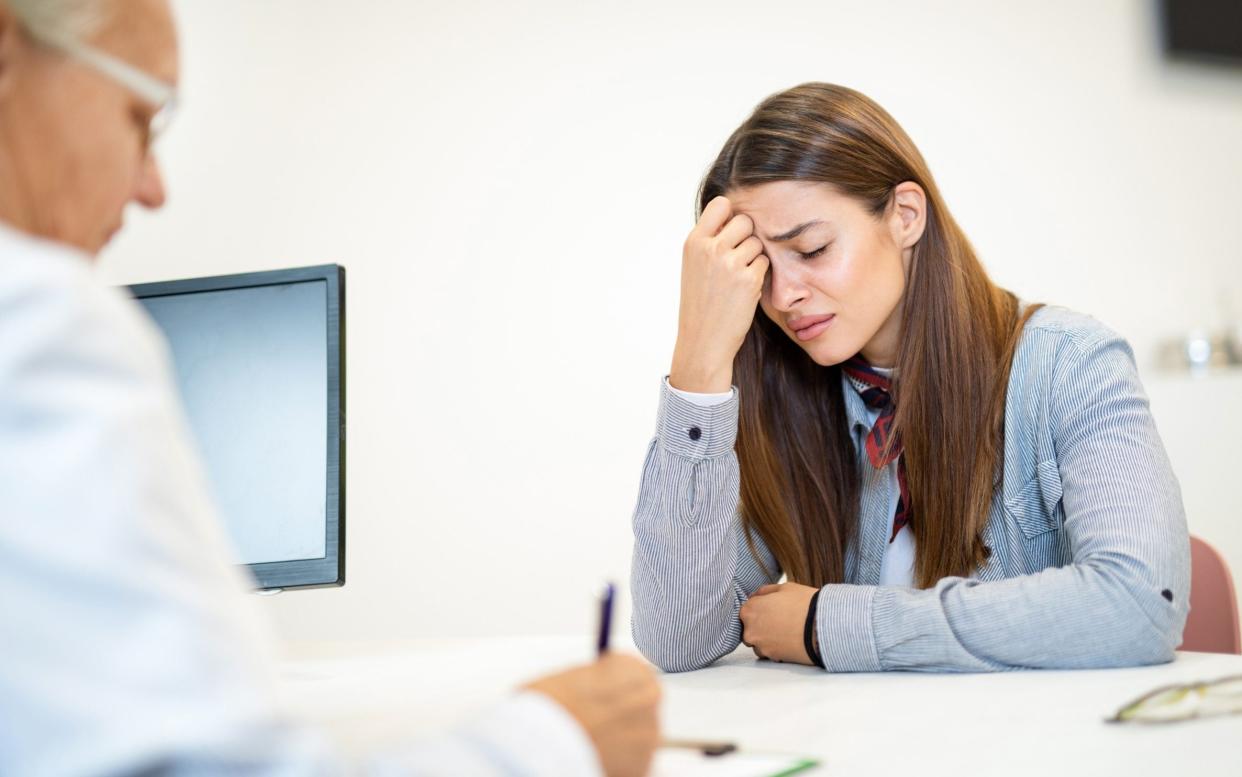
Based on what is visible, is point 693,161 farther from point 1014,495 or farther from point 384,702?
point 384,702

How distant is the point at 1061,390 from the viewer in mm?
1233

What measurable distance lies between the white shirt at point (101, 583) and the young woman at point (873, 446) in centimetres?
80

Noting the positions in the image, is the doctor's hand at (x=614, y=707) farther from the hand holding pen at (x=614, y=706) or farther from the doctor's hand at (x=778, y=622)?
the doctor's hand at (x=778, y=622)

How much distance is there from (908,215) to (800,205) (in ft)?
0.53

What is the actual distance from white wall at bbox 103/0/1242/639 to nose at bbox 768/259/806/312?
4.70ft

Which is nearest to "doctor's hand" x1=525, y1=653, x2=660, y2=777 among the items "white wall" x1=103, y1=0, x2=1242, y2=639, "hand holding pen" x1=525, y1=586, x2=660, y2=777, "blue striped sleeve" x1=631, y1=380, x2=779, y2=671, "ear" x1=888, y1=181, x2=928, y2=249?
"hand holding pen" x1=525, y1=586, x2=660, y2=777

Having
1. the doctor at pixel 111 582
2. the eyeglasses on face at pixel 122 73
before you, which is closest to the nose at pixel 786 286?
the eyeglasses on face at pixel 122 73

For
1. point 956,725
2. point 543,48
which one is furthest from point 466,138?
point 956,725

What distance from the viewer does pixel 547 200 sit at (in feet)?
9.61

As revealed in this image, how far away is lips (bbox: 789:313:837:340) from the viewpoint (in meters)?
1.40

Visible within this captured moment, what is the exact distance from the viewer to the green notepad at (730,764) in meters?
0.62

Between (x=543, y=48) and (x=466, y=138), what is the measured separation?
0.33m

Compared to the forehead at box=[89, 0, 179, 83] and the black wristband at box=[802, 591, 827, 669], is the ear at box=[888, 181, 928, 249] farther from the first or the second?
the forehead at box=[89, 0, 179, 83]

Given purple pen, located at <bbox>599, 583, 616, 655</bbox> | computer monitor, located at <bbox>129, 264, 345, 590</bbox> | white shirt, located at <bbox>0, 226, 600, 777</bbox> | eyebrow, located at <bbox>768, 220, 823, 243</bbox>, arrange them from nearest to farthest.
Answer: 1. white shirt, located at <bbox>0, 226, 600, 777</bbox>
2. purple pen, located at <bbox>599, 583, 616, 655</bbox>
3. computer monitor, located at <bbox>129, 264, 345, 590</bbox>
4. eyebrow, located at <bbox>768, 220, 823, 243</bbox>
